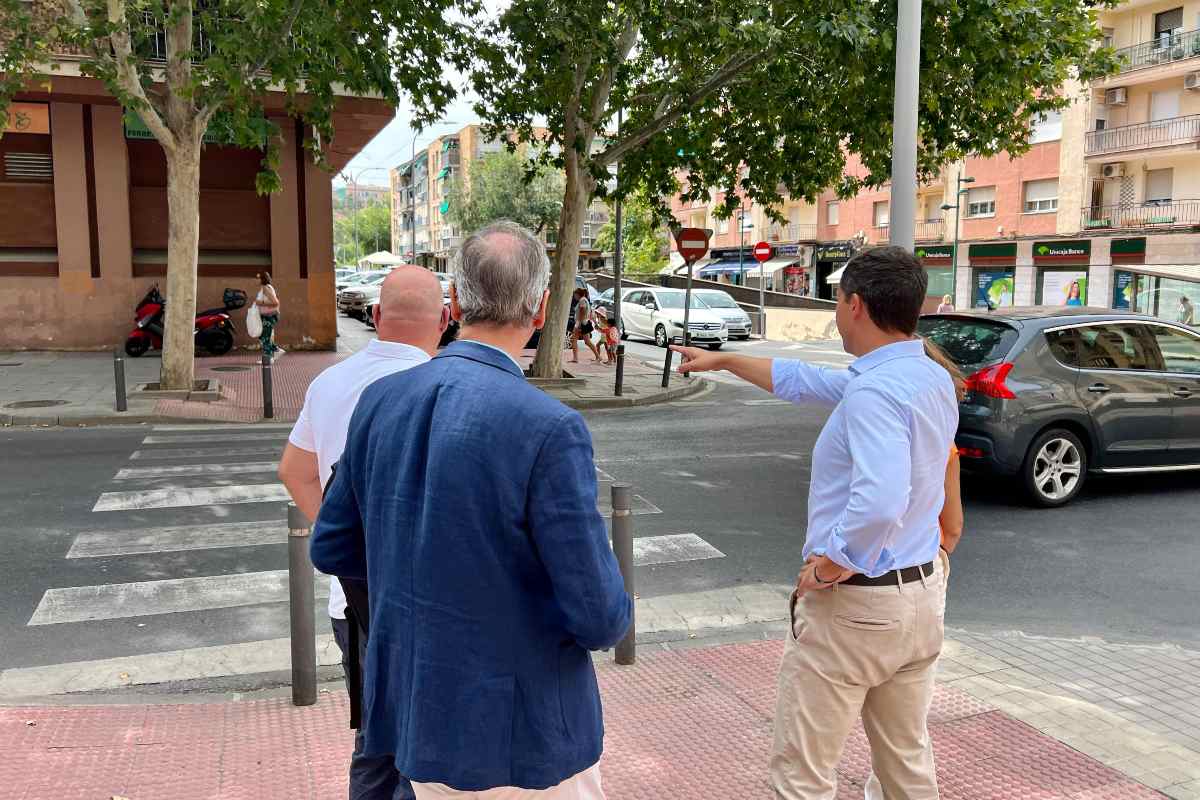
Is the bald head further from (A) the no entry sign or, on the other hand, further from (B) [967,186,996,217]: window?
(B) [967,186,996,217]: window

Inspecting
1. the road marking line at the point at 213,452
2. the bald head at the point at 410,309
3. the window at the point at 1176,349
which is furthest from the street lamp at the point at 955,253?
the bald head at the point at 410,309

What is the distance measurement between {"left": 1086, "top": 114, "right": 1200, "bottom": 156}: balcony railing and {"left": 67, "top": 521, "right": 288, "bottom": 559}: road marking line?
37124 millimetres

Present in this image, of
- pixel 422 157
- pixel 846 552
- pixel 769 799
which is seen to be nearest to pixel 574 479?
pixel 846 552

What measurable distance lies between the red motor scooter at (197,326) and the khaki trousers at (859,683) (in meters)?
17.8

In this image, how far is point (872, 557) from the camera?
2.53 meters

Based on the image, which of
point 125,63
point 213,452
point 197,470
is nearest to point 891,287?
point 197,470

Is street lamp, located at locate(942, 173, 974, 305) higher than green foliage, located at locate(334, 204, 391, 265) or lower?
lower

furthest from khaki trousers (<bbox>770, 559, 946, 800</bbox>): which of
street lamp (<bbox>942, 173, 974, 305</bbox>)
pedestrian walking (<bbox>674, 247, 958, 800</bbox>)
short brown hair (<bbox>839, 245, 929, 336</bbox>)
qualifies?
street lamp (<bbox>942, 173, 974, 305</bbox>)

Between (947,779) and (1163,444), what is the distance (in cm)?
605

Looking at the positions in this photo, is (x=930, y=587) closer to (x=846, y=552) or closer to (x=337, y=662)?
(x=846, y=552)

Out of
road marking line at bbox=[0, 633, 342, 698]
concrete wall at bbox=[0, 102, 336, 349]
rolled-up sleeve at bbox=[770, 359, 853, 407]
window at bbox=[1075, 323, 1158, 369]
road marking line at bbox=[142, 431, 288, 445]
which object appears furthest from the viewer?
concrete wall at bbox=[0, 102, 336, 349]

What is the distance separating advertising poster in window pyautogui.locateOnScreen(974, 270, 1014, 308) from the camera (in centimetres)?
4138

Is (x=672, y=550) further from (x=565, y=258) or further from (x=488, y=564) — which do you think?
(x=565, y=258)

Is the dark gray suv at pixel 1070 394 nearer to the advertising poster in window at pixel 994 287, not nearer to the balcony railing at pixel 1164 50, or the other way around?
the balcony railing at pixel 1164 50
